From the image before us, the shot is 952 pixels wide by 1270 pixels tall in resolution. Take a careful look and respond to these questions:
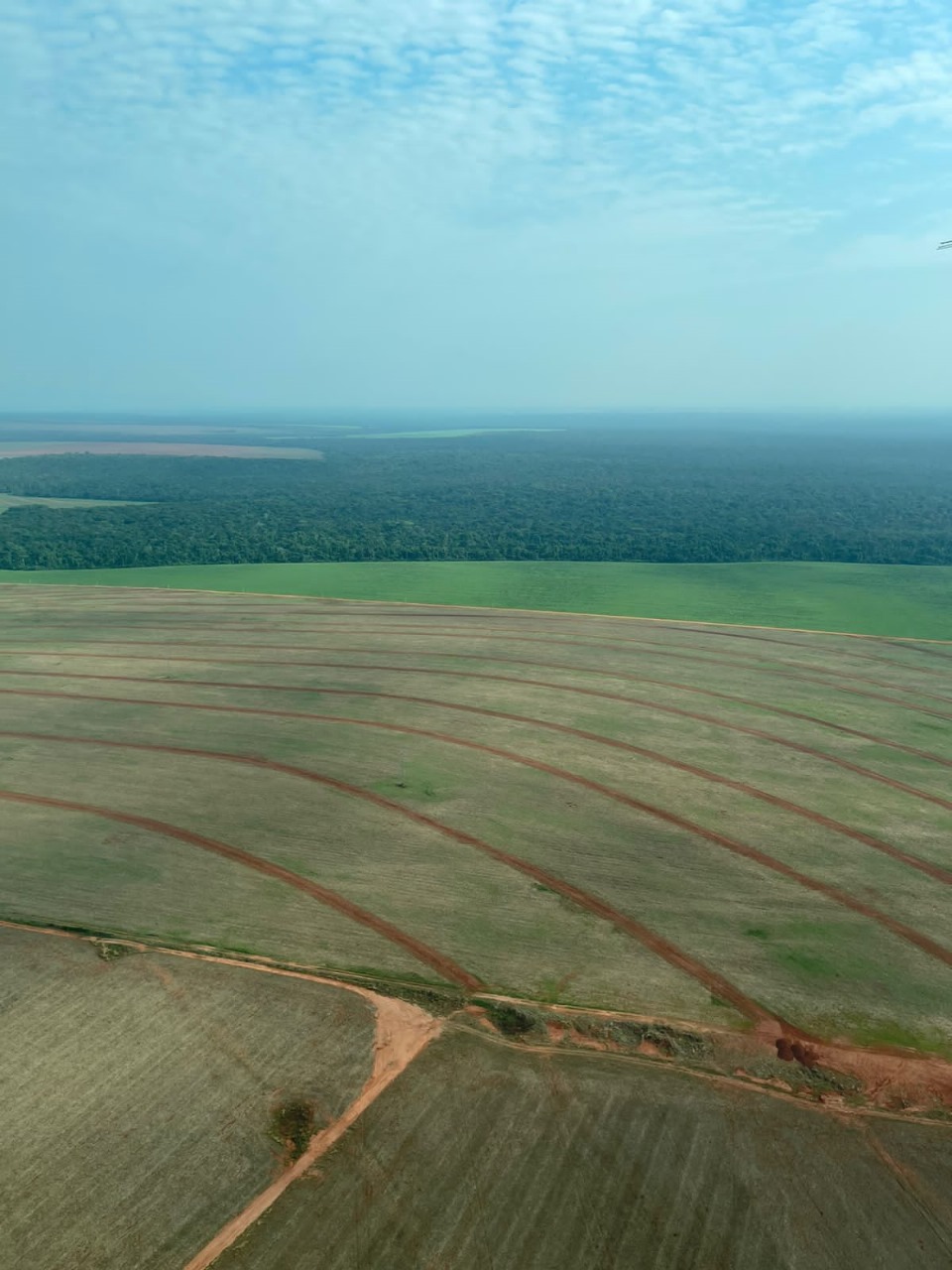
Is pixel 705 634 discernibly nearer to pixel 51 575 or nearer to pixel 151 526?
pixel 51 575

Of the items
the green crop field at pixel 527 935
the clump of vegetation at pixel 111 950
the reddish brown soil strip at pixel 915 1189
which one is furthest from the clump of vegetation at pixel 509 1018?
the clump of vegetation at pixel 111 950

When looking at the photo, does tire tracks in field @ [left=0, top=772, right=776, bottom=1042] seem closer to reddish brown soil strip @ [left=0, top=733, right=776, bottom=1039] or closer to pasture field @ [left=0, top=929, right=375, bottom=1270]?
Result: reddish brown soil strip @ [left=0, top=733, right=776, bottom=1039]

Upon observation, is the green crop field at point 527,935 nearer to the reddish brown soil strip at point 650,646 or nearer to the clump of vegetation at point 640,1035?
the clump of vegetation at point 640,1035

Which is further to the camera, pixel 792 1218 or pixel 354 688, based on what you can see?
pixel 354 688

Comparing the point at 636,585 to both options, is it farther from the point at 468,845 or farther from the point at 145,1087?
the point at 145,1087

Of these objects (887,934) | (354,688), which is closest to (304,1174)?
(887,934)

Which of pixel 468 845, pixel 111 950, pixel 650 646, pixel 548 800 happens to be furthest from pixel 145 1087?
pixel 650 646
